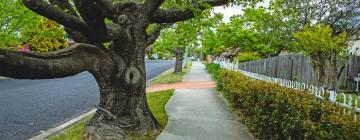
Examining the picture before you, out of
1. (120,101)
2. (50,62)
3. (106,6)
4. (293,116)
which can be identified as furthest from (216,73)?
(293,116)

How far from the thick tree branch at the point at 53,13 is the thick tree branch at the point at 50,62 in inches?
17.1

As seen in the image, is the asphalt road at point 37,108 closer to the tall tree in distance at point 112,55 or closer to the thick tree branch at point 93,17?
the tall tree in distance at point 112,55

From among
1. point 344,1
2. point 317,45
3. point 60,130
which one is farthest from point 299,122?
point 344,1

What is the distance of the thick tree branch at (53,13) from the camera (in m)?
6.23

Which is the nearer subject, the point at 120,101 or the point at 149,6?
the point at 120,101

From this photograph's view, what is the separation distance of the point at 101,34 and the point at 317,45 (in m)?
5.42

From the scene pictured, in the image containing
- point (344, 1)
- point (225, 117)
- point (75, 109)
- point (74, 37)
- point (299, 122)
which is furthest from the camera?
point (344, 1)

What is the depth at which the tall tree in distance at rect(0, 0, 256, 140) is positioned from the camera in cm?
693

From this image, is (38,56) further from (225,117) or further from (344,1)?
(344,1)

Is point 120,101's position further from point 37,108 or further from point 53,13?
point 37,108

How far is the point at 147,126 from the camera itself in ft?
29.1

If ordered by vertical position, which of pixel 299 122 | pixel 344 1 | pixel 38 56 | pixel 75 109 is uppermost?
pixel 344 1

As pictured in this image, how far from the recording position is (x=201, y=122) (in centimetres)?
1009

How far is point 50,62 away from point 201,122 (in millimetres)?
4512
